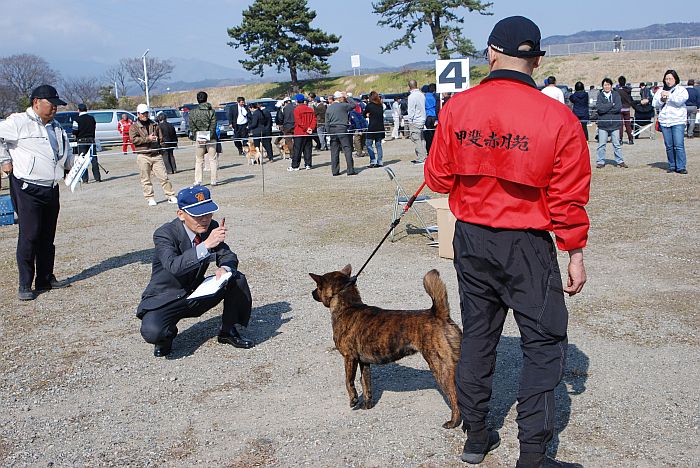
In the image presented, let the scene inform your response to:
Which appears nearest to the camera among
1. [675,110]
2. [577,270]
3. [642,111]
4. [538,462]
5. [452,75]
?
[577,270]

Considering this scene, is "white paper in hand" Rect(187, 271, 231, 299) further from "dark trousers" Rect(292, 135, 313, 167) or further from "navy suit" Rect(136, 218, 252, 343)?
"dark trousers" Rect(292, 135, 313, 167)

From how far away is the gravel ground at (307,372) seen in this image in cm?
373

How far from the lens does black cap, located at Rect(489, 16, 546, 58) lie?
2971 mm

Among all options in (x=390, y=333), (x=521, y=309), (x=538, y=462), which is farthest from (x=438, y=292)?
(x=538, y=462)

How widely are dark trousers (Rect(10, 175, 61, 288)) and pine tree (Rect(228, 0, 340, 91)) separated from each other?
49.1m

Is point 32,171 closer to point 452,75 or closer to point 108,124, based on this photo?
point 452,75

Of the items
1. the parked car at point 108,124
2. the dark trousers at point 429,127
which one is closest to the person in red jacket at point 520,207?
the dark trousers at point 429,127

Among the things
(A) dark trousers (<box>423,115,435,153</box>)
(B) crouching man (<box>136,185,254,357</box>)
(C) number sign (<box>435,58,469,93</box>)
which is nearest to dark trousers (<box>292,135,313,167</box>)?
(A) dark trousers (<box>423,115,435,153</box>)

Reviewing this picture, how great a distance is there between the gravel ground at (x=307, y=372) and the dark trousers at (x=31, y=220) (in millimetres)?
431

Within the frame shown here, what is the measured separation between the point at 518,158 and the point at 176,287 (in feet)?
10.4

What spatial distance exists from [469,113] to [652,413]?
2208 millimetres

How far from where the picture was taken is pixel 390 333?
3801 millimetres

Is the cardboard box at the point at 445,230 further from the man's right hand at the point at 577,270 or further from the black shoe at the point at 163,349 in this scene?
the man's right hand at the point at 577,270

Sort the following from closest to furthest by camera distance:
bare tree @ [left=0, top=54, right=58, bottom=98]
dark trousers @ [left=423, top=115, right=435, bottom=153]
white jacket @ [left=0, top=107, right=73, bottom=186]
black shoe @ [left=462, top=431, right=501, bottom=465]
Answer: black shoe @ [left=462, top=431, right=501, bottom=465]
white jacket @ [left=0, top=107, right=73, bottom=186]
dark trousers @ [left=423, top=115, right=435, bottom=153]
bare tree @ [left=0, top=54, right=58, bottom=98]
